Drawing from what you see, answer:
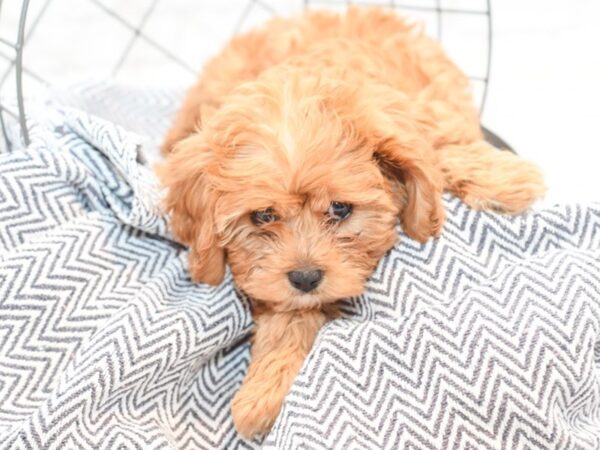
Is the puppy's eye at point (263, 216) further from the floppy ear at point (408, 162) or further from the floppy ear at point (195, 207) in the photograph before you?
the floppy ear at point (408, 162)

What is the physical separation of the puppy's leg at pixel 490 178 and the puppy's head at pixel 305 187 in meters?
0.16

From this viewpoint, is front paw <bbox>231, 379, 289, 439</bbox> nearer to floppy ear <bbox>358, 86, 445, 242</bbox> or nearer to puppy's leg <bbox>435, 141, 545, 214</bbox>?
floppy ear <bbox>358, 86, 445, 242</bbox>

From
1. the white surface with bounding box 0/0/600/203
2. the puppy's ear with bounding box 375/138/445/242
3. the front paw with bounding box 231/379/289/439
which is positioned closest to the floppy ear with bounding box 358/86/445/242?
the puppy's ear with bounding box 375/138/445/242

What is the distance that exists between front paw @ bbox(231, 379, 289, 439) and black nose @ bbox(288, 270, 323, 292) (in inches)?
10.8

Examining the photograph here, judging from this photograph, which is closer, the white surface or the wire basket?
the white surface

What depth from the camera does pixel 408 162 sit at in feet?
5.93

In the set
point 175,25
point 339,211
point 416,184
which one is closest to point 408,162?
point 416,184

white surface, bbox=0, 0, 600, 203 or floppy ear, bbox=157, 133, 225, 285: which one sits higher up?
white surface, bbox=0, 0, 600, 203

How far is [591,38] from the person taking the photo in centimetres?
307

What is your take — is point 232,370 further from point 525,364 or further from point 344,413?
point 525,364

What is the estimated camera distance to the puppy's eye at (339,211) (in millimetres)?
1802

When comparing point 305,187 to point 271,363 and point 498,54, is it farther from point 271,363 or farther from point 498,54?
point 498,54

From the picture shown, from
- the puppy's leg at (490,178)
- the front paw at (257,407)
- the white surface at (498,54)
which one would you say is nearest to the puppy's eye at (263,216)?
the front paw at (257,407)

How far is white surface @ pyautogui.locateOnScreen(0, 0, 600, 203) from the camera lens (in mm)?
2883
